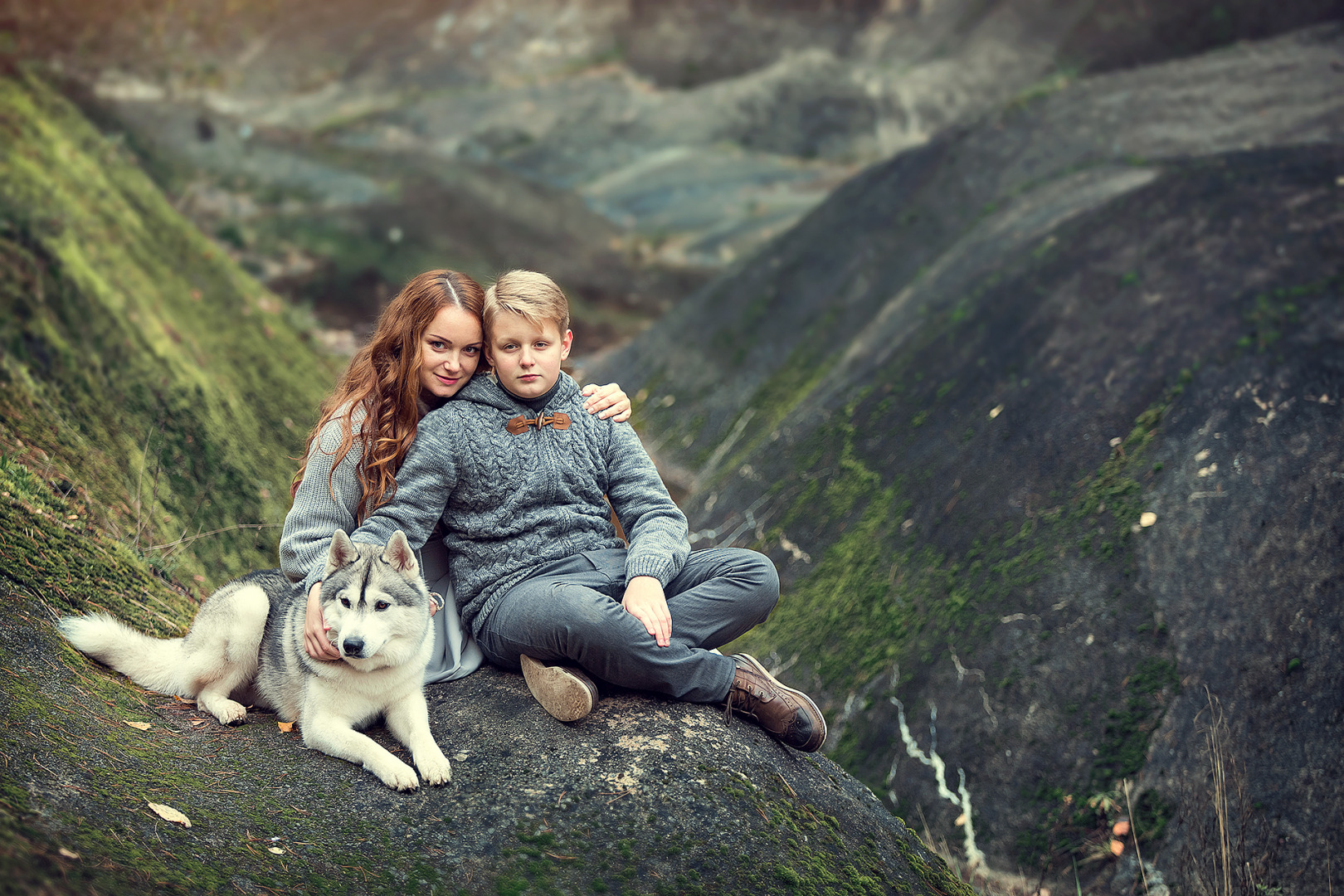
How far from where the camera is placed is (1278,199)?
25.4ft

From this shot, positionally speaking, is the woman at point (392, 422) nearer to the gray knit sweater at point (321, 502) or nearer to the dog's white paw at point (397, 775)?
the gray knit sweater at point (321, 502)

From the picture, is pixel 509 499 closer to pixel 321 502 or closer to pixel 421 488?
pixel 421 488

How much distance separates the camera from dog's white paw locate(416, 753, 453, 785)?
343 centimetres

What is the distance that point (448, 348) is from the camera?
12.8 feet

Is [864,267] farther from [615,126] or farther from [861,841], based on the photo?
[615,126]

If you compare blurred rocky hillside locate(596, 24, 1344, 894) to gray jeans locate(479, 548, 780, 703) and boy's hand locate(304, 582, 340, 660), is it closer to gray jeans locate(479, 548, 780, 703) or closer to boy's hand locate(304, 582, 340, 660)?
gray jeans locate(479, 548, 780, 703)

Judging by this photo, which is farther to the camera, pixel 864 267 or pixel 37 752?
pixel 864 267

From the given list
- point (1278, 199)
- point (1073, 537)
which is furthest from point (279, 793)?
point (1278, 199)

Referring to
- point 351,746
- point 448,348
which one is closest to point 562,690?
point 351,746

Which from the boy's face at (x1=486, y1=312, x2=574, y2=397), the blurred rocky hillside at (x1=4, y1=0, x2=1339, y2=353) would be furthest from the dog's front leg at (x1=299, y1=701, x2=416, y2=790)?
the blurred rocky hillside at (x1=4, y1=0, x2=1339, y2=353)

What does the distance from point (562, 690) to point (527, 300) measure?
149 centimetres

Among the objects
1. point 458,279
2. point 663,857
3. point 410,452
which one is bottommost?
point 663,857

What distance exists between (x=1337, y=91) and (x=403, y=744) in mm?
11373

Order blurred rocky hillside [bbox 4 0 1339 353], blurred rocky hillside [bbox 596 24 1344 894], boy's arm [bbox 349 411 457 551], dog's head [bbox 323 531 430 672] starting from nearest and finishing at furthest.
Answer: dog's head [bbox 323 531 430 672], boy's arm [bbox 349 411 457 551], blurred rocky hillside [bbox 596 24 1344 894], blurred rocky hillside [bbox 4 0 1339 353]
